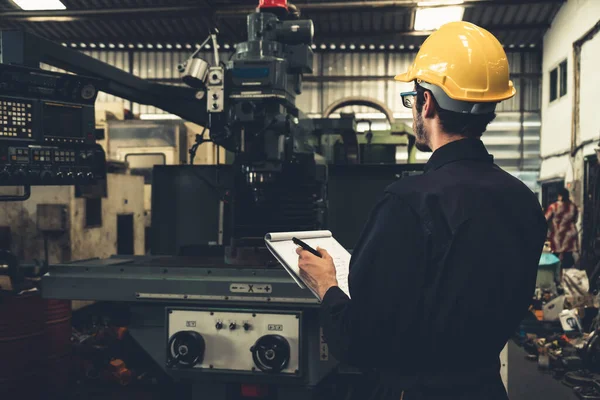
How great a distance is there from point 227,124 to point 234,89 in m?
0.12

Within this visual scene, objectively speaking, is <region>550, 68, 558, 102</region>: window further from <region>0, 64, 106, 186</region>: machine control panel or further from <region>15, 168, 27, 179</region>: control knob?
<region>15, 168, 27, 179</region>: control knob

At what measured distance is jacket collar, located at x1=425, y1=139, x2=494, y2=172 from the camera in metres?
0.88

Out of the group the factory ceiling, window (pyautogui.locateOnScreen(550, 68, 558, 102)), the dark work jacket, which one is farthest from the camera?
window (pyautogui.locateOnScreen(550, 68, 558, 102))

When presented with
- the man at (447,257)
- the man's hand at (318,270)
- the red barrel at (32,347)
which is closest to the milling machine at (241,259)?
the red barrel at (32,347)

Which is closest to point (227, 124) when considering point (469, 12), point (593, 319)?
point (593, 319)

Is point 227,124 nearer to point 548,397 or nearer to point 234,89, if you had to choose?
A: point 234,89

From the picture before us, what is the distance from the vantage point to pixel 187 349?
1.54m

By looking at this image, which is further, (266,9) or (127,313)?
(266,9)

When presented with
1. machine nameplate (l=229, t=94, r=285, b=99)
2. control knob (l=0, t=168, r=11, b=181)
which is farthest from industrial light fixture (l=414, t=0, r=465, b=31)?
control knob (l=0, t=168, r=11, b=181)

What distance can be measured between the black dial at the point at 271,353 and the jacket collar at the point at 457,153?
2.69ft

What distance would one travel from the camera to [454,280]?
2.64ft

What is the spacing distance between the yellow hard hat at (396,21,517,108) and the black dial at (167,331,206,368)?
0.99m

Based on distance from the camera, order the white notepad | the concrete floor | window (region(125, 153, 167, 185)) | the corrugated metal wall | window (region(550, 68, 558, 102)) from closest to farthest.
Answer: the white notepad
the concrete floor
window (region(125, 153, 167, 185))
window (region(550, 68, 558, 102))
the corrugated metal wall

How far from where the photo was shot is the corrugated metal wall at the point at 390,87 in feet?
25.6
